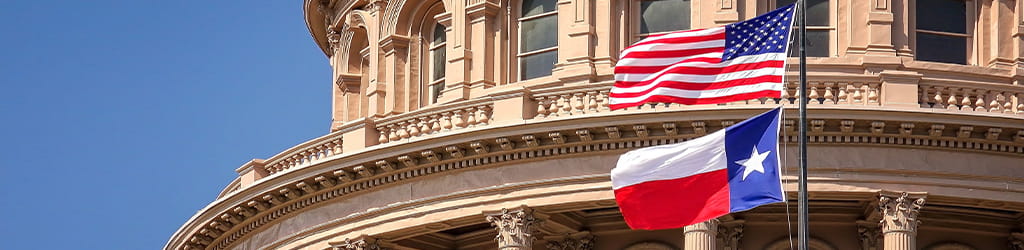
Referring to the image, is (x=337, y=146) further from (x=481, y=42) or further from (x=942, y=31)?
(x=942, y=31)

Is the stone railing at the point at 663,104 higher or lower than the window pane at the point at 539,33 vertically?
lower

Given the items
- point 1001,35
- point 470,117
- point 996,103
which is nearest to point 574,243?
point 470,117

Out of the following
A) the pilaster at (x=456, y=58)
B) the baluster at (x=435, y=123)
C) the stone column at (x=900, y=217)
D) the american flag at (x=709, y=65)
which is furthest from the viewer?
the pilaster at (x=456, y=58)

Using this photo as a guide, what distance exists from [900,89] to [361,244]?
9.18 metres

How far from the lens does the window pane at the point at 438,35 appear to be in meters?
55.3

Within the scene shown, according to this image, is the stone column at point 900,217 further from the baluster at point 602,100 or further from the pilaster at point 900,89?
the baluster at point 602,100

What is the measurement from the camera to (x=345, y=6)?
58688mm

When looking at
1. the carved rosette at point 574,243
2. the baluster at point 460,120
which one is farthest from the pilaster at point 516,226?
the baluster at point 460,120

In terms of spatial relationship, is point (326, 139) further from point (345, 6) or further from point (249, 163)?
point (345, 6)

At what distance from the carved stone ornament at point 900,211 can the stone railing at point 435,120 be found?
689 cm

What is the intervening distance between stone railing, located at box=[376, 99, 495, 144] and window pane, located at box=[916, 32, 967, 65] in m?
7.37

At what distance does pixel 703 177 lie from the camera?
123ft

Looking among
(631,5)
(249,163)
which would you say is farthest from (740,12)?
(249,163)

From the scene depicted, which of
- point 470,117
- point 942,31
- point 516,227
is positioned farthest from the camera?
point 942,31
